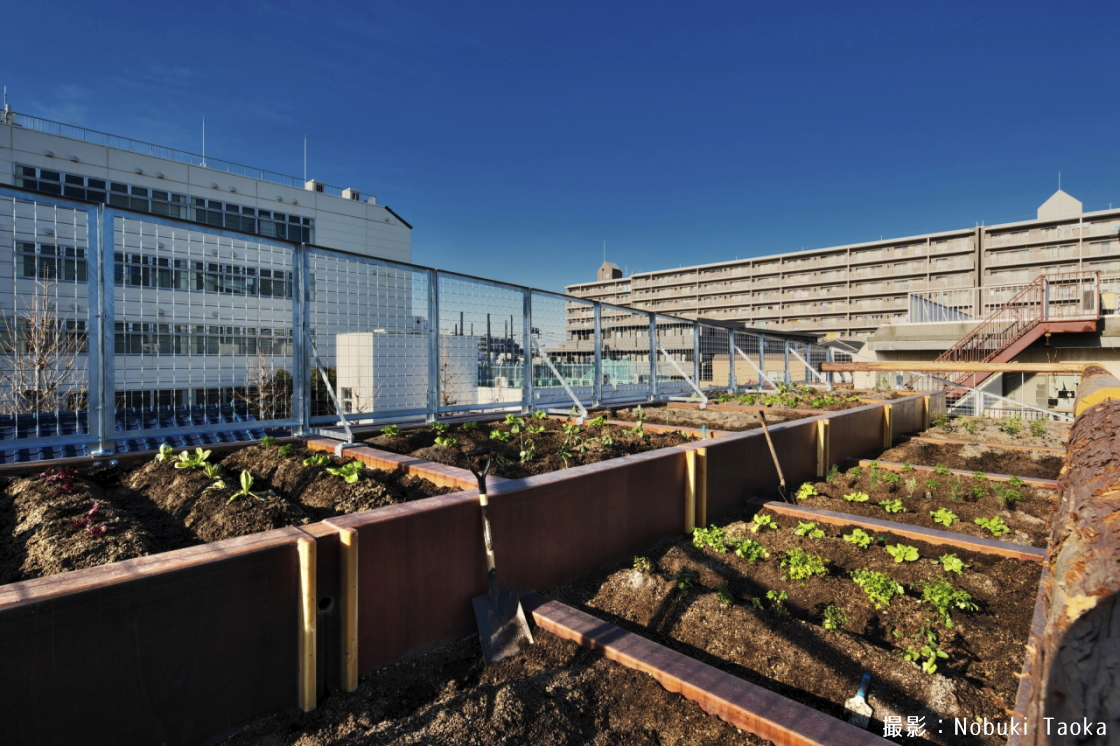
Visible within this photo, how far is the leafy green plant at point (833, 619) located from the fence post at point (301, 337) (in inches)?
155

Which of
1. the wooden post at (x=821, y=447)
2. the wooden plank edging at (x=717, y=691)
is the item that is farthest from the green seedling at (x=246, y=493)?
the wooden post at (x=821, y=447)

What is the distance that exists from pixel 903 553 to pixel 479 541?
112 inches

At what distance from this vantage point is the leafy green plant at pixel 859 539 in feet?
12.4

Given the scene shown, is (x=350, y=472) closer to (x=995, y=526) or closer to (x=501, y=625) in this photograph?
(x=501, y=625)

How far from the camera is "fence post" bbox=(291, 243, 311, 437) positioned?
4.32 m

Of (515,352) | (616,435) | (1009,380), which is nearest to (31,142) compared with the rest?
(515,352)

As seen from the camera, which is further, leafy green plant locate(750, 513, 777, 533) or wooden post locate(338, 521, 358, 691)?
leafy green plant locate(750, 513, 777, 533)

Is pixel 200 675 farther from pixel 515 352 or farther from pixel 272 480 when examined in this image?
pixel 515 352

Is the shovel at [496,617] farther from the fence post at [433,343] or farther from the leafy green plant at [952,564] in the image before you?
the leafy green plant at [952,564]

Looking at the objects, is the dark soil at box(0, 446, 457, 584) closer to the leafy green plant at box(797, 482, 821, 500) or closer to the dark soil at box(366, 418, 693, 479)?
the dark soil at box(366, 418, 693, 479)

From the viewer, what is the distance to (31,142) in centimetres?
2283

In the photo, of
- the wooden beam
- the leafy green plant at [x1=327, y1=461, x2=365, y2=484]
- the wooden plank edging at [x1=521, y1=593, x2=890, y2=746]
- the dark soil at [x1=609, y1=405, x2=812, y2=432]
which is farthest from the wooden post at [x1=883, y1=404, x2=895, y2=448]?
the leafy green plant at [x1=327, y1=461, x2=365, y2=484]

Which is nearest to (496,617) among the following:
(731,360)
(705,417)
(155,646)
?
(155,646)

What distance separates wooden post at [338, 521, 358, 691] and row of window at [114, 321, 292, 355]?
2766mm
